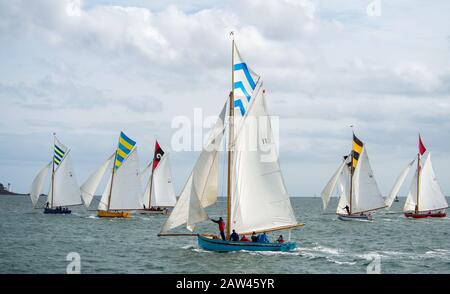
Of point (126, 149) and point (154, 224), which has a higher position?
point (126, 149)

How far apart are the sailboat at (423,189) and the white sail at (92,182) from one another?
1549 inches

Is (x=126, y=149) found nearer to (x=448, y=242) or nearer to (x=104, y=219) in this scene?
(x=104, y=219)

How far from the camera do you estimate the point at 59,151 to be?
89.0 metres

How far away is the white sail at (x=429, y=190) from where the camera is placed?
89.8m

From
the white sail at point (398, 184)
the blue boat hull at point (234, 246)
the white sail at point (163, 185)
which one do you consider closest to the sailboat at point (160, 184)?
the white sail at point (163, 185)

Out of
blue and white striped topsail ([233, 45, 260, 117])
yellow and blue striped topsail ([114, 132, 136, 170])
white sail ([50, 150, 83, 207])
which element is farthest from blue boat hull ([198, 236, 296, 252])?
white sail ([50, 150, 83, 207])

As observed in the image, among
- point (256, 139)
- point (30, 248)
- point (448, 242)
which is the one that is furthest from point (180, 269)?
point (448, 242)

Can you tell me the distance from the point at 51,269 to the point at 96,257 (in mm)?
5410

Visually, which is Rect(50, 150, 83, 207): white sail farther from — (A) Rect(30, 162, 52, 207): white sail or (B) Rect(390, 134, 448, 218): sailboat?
(B) Rect(390, 134, 448, 218): sailboat

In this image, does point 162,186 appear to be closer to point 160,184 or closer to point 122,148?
point 160,184

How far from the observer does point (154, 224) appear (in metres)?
74.5

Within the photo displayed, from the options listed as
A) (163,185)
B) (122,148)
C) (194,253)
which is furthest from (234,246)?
(163,185)

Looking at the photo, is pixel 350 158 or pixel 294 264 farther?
pixel 350 158

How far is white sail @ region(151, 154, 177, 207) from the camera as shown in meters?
94.1
